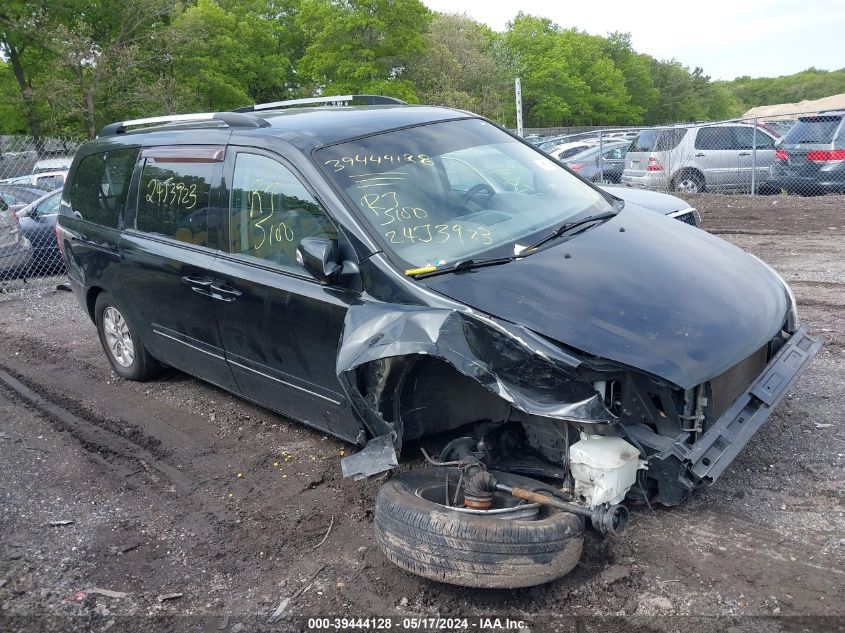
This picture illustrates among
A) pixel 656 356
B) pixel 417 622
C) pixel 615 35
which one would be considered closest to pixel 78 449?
pixel 417 622

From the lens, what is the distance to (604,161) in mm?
18312

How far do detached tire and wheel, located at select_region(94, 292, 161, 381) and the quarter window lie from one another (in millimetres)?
1922

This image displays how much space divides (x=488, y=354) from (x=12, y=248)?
10.4 m

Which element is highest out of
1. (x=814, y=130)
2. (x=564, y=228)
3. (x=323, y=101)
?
(x=323, y=101)

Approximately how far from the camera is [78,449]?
5223 millimetres

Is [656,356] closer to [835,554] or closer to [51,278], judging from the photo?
[835,554]

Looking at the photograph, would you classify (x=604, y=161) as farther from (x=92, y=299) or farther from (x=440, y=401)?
(x=440, y=401)

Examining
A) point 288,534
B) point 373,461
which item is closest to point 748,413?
point 373,461

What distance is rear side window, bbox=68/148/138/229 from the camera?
576 cm

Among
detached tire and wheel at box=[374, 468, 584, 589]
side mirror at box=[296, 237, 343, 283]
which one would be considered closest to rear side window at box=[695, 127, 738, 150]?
side mirror at box=[296, 237, 343, 283]

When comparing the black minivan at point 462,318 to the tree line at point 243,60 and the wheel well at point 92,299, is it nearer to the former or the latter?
the wheel well at point 92,299

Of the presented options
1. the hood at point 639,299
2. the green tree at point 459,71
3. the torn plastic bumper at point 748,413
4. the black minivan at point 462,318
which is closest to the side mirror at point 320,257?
the black minivan at point 462,318

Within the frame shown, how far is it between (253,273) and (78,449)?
195 cm

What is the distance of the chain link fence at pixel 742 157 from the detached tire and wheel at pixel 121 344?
1182 cm
